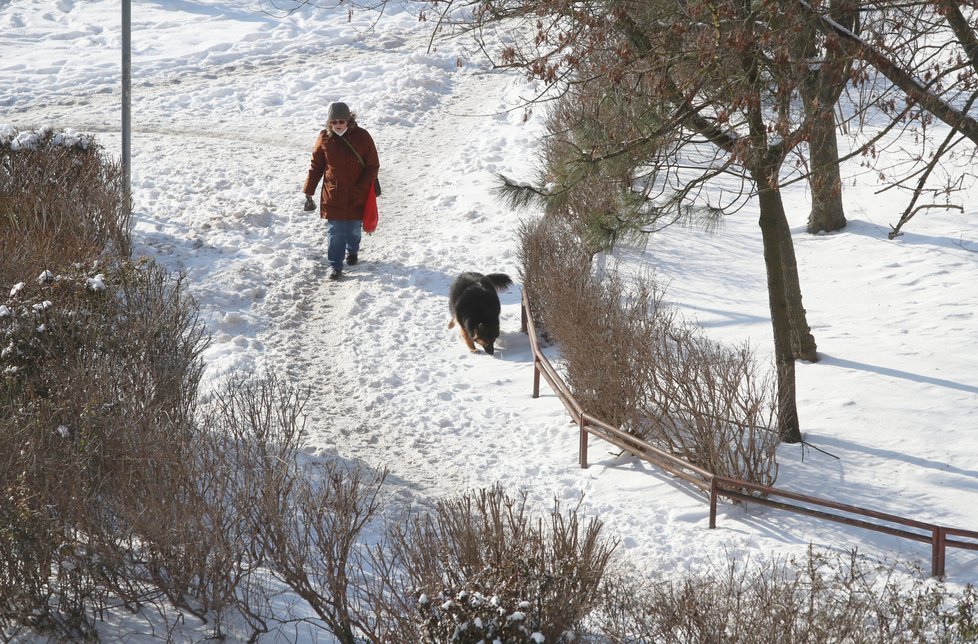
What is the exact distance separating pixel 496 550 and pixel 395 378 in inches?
171

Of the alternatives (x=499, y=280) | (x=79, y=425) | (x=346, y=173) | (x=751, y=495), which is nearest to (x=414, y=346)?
(x=499, y=280)

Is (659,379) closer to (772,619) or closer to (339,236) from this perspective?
(772,619)

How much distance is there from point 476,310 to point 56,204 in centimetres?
380

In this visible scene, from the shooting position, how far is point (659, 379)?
7.03 metres

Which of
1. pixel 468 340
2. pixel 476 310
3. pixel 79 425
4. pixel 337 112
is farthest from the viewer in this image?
pixel 337 112

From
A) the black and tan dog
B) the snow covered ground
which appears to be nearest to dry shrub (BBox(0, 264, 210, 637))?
the snow covered ground

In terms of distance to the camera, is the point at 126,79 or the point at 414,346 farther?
the point at 126,79

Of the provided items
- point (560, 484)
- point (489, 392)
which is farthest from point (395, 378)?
point (560, 484)

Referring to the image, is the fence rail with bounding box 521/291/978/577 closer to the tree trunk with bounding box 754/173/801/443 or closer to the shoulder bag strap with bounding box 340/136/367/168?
the tree trunk with bounding box 754/173/801/443

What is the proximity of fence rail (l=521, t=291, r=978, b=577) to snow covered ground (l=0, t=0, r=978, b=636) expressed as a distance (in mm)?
159

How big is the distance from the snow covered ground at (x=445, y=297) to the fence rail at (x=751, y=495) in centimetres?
16

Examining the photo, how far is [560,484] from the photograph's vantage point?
6.57m

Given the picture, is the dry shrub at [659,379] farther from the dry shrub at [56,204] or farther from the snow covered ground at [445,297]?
the dry shrub at [56,204]

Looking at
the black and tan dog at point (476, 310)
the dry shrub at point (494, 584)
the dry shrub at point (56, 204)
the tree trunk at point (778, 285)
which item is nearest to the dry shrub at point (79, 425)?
the dry shrub at point (56, 204)
